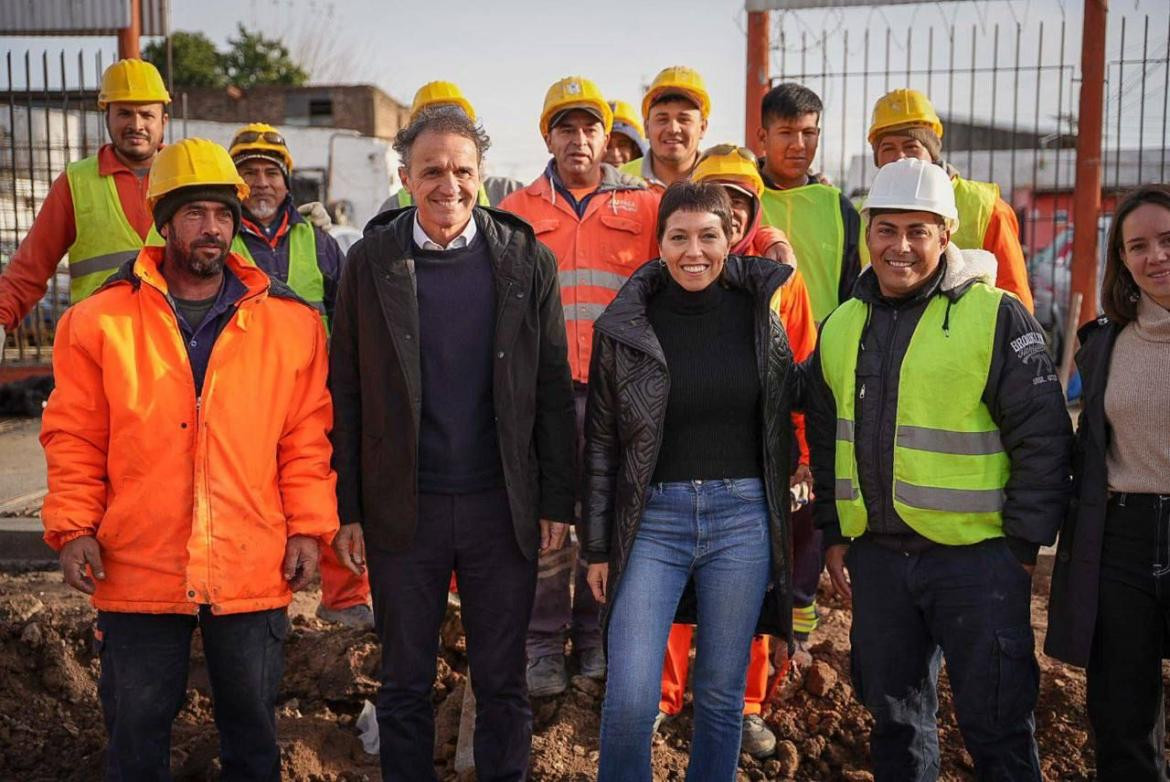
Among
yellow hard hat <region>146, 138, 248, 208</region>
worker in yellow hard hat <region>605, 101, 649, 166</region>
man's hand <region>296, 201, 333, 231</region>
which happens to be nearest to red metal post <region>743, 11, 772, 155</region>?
worker in yellow hard hat <region>605, 101, 649, 166</region>

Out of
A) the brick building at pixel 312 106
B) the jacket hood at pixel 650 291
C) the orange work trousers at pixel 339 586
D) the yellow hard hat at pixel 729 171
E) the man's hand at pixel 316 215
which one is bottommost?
the orange work trousers at pixel 339 586

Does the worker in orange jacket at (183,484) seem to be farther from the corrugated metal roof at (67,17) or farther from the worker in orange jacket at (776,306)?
the corrugated metal roof at (67,17)

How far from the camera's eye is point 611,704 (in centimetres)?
339

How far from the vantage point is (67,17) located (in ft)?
31.1

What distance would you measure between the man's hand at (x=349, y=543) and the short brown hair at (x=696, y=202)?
1369 millimetres

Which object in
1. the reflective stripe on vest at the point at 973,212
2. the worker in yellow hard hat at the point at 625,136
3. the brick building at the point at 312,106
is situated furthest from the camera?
the brick building at the point at 312,106

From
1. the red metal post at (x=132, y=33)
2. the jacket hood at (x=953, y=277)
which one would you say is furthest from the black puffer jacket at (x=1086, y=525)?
the red metal post at (x=132, y=33)

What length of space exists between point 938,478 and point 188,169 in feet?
8.21

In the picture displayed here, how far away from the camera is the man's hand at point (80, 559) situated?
317 cm

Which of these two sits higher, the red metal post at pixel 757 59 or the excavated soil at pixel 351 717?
the red metal post at pixel 757 59

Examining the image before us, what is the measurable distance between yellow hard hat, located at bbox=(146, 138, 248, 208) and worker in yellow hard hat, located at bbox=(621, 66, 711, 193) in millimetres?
2064

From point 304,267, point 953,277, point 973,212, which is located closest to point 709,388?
point 953,277

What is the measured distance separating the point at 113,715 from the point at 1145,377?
10.6 ft

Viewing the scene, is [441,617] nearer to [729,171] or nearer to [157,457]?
[157,457]
